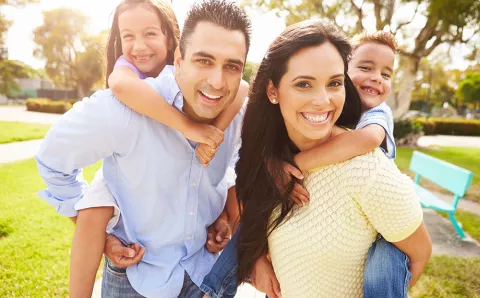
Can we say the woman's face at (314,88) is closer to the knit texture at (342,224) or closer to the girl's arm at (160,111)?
the knit texture at (342,224)

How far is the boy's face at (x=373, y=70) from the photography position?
2363 millimetres

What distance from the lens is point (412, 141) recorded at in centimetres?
1534

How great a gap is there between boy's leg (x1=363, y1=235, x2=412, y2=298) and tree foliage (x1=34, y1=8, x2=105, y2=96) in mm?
36843

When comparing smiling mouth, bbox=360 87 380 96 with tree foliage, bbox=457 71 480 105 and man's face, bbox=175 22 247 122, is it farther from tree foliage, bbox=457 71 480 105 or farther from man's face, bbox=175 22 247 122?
tree foliage, bbox=457 71 480 105

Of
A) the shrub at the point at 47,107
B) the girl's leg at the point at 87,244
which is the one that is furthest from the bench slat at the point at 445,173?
the shrub at the point at 47,107

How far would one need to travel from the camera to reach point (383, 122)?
1.89 m

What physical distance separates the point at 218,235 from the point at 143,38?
1.36m

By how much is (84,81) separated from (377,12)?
32394 mm

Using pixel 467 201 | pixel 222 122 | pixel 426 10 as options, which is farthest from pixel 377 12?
pixel 222 122

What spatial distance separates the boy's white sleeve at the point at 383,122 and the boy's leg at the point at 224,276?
89cm

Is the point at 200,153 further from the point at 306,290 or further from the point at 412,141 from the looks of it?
the point at 412,141

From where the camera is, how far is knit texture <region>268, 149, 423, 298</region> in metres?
1.42

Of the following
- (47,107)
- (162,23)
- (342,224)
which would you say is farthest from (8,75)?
(342,224)

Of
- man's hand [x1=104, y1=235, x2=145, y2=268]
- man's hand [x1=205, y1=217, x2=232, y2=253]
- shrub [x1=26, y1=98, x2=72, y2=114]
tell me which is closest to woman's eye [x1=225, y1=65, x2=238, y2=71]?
man's hand [x1=205, y1=217, x2=232, y2=253]
